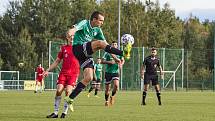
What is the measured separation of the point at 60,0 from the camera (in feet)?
300

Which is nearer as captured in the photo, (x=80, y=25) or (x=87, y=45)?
(x=87, y=45)

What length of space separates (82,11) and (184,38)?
66.5 feet

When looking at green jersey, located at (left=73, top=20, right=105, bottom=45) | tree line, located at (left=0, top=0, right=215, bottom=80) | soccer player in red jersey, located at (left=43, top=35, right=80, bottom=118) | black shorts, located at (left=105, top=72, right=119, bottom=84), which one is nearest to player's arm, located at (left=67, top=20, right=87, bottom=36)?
green jersey, located at (left=73, top=20, right=105, bottom=45)

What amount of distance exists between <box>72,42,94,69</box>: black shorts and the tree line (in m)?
68.7

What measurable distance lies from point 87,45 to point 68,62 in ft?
7.94

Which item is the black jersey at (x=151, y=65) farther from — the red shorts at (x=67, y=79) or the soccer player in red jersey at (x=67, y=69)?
the red shorts at (x=67, y=79)

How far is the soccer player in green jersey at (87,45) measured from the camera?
12.8m

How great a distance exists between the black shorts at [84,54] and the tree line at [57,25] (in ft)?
225

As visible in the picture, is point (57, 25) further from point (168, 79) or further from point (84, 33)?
point (84, 33)

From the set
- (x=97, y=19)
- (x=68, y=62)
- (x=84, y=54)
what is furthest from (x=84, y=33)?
(x=68, y=62)

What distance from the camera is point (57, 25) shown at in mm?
88750

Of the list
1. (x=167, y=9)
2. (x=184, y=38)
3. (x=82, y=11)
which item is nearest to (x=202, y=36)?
(x=184, y=38)

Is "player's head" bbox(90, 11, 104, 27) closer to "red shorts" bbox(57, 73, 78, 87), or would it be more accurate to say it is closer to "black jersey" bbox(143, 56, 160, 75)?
"red shorts" bbox(57, 73, 78, 87)

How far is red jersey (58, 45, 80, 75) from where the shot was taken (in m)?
15.4
